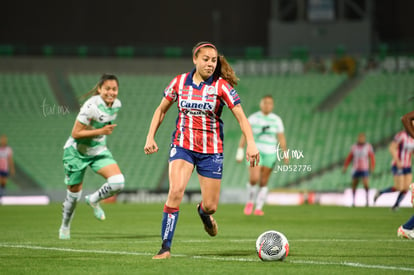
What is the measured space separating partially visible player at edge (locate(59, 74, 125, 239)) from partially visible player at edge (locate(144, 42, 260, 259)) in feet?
8.73

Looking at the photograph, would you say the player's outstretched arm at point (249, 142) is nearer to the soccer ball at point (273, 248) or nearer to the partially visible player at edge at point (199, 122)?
the partially visible player at edge at point (199, 122)

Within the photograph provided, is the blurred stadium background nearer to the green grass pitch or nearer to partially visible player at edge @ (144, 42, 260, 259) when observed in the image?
the green grass pitch

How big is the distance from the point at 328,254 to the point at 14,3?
35.9 m

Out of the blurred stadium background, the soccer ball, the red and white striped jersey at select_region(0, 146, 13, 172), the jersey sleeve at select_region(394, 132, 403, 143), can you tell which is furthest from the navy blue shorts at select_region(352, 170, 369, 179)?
the soccer ball

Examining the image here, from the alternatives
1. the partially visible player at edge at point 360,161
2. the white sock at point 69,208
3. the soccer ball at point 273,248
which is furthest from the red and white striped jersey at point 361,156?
the soccer ball at point 273,248

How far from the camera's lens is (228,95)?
8.75 metres

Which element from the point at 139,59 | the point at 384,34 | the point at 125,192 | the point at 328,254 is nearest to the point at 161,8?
the point at 139,59

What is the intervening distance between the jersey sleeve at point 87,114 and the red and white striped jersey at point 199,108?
285 cm

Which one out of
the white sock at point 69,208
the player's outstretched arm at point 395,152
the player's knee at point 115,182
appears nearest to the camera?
the white sock at point 69,208

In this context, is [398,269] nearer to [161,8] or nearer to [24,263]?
[24,263]

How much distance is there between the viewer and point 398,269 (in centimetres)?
745

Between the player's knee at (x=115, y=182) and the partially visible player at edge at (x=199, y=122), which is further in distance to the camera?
the player's knee at (x=115, y=182)

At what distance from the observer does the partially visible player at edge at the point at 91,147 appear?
11508 mm

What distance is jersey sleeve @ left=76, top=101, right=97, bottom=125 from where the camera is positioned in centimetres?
1144
